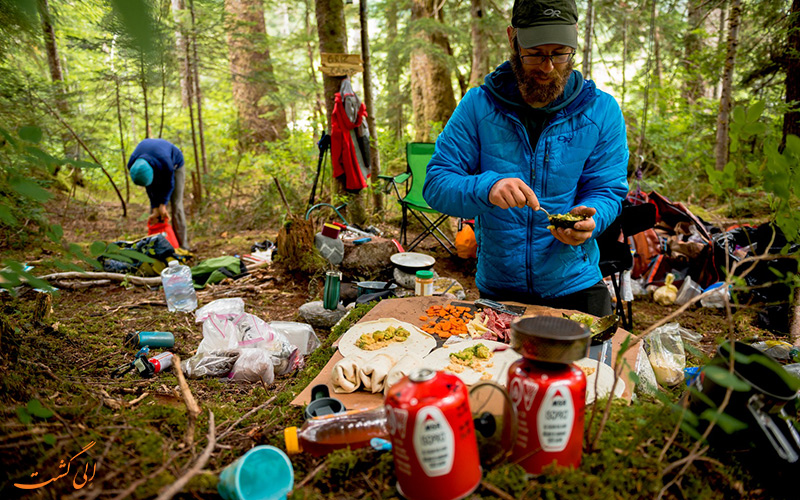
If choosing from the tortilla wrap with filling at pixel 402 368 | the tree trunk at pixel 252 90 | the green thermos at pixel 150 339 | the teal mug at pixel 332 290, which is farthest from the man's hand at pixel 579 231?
the tree trunk at pixel 252 90

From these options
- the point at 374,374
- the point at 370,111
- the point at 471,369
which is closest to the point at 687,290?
the point at 471,369

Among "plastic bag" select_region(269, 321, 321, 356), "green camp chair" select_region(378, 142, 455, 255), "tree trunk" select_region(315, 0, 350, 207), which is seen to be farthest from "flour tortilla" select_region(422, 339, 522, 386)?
"tree trunk" select_region(315, 0, 350, 207)

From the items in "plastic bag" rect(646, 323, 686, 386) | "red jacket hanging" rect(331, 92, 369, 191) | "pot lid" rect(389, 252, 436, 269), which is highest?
"red jacket hanging" rect(331, 92, 369, 191)

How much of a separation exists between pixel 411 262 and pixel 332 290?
3.62 feet

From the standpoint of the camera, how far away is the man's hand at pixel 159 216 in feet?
18.1

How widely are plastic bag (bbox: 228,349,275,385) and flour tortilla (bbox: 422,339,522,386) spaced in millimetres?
1229

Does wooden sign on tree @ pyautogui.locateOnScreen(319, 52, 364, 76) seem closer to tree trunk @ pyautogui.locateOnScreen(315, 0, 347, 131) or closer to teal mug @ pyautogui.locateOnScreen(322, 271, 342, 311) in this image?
tree trunk @ pyautogui.locateOnScreen(315, 0, 347, 131)

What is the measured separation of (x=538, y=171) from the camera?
2.33m

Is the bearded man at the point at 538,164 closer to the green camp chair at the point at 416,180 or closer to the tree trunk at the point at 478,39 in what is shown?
the green camp chair at the point at 416,180

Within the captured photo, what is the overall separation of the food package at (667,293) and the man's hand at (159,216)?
556 cm

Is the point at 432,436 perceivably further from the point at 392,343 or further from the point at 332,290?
the point at 332,290

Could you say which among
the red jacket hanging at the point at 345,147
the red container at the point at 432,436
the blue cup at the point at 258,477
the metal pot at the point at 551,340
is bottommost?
the blue cup at the point at 258,477

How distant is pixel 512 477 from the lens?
0.98 metres

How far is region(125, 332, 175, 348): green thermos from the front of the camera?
304 cm
